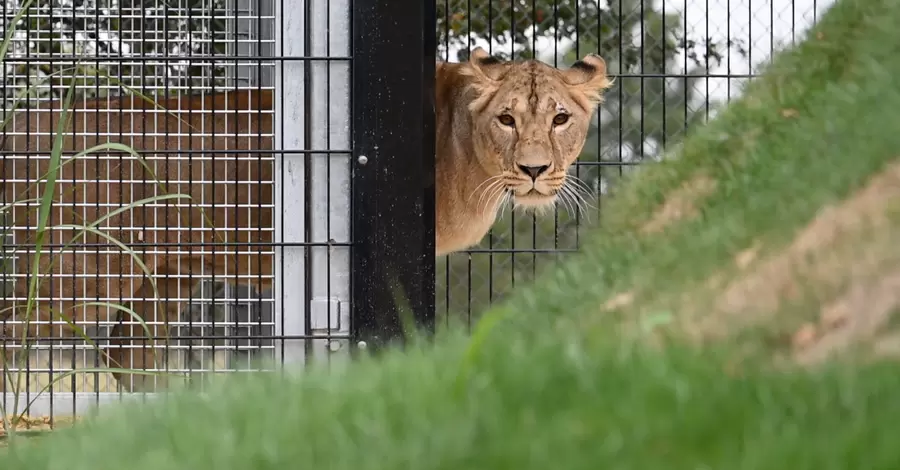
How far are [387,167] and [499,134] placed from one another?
55.2 inches

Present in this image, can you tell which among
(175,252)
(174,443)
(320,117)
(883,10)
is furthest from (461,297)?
(174,443)

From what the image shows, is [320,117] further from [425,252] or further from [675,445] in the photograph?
[675,445]

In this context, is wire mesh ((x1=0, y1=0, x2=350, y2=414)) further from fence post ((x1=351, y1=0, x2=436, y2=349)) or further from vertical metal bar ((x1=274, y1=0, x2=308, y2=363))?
fence post ((x1=351, y1=0, x2=436, y2=349))

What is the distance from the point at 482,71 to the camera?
18.2 ft

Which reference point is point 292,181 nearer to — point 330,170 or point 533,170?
point 330,170

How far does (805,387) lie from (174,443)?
0.89 meters

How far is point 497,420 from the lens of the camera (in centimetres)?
155

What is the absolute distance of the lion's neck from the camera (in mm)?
5531

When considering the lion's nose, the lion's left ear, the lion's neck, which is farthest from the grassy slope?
the lion's left ear

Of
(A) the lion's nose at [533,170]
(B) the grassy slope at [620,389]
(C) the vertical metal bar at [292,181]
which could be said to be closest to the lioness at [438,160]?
(A) the lion's nose at [533,170]

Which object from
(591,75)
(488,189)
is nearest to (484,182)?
(488,189)

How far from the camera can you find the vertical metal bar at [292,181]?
14.0 feet

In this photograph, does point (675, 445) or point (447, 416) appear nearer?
point (675, 445)

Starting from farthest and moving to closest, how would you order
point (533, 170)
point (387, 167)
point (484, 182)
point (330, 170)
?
point (484, 182) < point (533, 170) < point (330, 170) < point (387, 167)
